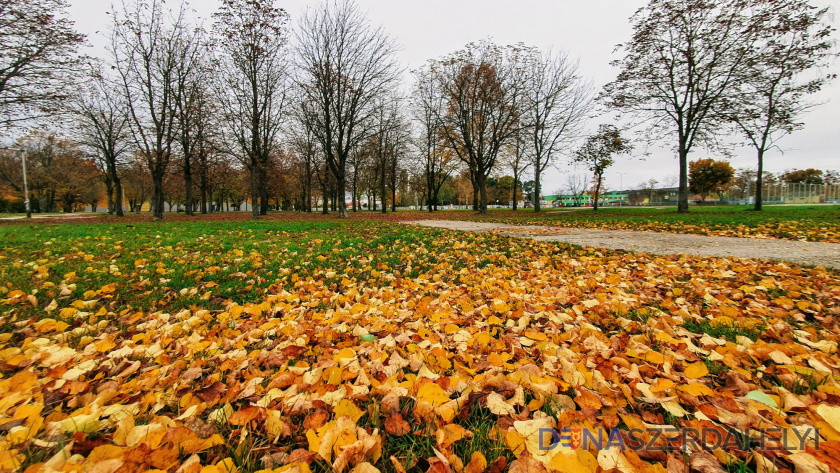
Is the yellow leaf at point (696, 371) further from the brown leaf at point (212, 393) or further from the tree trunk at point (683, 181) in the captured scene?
the tree trunk at point (683, 181)

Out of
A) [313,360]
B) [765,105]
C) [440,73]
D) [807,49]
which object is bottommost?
[313,360]

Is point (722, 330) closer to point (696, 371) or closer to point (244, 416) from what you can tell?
point (696, 371)

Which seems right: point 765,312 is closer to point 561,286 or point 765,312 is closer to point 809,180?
point 561,286

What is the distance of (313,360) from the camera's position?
2004 millimetres

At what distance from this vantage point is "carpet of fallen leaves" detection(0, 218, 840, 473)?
3.67 ft

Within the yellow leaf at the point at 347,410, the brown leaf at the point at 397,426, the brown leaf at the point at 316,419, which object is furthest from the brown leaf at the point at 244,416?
the brown leaf at the point at 397,426

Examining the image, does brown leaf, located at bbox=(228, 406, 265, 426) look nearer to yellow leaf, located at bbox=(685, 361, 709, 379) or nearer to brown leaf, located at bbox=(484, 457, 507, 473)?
brown leaf, located at bbox=(484, 457, 507, 473)

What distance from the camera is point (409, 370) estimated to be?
187 cm

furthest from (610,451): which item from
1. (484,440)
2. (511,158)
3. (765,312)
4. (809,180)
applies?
(809,180)

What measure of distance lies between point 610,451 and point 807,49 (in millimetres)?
26397

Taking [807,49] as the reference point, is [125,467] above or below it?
below

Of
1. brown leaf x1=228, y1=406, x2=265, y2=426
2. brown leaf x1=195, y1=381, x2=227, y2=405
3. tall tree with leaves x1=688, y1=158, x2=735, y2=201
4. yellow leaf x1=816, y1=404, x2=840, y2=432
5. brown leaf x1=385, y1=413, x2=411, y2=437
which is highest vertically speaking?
tall tree with leaves x1=688, y1=158, x2=735, y2=201

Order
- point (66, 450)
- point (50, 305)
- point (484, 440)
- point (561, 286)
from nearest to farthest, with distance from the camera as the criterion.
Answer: point (66, 450)
point (484, 440)
point (50, 305)
point (561, 286)

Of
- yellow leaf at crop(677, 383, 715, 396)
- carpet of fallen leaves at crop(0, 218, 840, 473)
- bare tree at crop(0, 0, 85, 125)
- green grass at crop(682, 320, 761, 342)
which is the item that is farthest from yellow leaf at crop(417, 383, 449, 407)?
bare tree at crop(0, 0, 85, 125)
